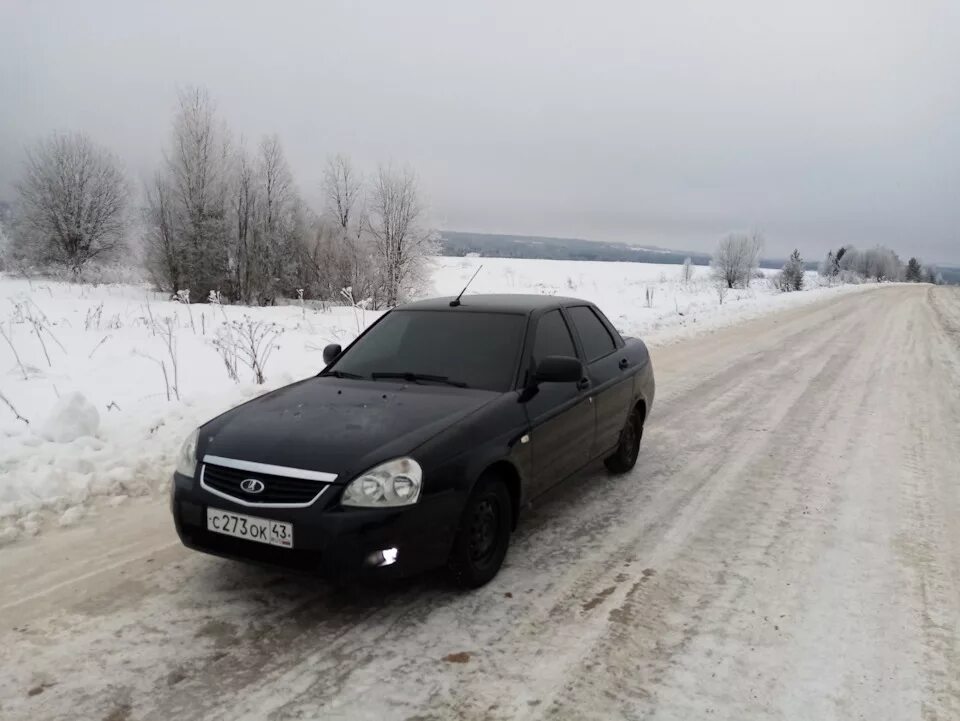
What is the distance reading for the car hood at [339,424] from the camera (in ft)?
10.3

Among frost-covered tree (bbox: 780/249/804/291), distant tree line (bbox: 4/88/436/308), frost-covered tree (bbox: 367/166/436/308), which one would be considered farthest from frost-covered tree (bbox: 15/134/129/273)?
frost-covered tree (bbox: 780/249/804/291)

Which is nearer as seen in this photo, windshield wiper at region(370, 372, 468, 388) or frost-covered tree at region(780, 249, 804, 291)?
windshield wiper at region(370, 372, 468, 388)

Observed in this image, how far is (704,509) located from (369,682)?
117 inches

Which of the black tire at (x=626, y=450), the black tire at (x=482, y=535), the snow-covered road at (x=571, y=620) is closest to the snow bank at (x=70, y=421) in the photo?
the snow-covered road at (x=571, y=620)

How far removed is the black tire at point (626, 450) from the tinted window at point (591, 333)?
2.18 ft

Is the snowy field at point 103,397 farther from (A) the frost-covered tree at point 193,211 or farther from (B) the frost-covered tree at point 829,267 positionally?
(B) the frost-covered tree at point 829,267

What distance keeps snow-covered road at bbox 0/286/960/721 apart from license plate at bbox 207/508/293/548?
44 cm

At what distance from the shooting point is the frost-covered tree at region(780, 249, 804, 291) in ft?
219

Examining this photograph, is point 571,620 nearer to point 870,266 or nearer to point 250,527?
point 250,527

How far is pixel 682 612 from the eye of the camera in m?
3.32

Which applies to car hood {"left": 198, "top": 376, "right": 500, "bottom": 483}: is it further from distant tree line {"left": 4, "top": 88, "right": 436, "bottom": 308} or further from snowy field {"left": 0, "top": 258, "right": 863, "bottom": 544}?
distant tree line {"left": 4, "top": 88, "right": 436, "bottom": 308}

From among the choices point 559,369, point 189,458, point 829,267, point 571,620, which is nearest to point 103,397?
point 189,458

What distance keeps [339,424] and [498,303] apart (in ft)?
6.02

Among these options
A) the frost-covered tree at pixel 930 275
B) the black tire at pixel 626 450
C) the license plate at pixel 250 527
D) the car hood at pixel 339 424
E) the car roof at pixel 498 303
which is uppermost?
the frost-covered tree at pixel 930 275
